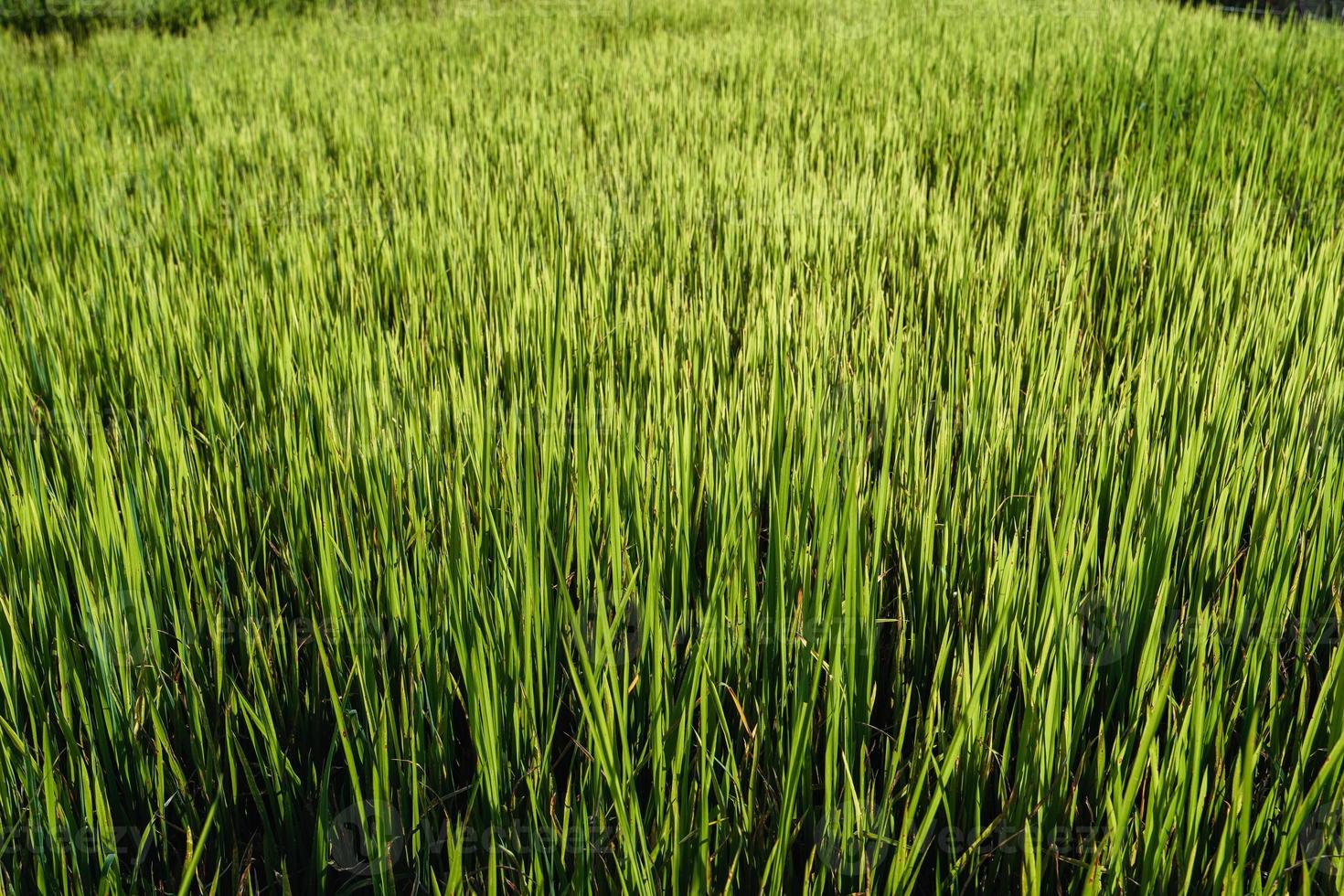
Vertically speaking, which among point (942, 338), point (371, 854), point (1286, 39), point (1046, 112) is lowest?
point (371, 854)

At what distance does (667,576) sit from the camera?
3.06 ft

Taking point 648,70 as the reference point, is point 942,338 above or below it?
below

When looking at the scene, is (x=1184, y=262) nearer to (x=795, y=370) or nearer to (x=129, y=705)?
(x=795, y=370)

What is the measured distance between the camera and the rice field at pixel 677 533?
67 cm

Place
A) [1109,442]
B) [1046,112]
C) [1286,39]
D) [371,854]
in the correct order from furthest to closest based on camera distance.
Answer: [1286,39], [1046,112], [1109,442], [371,854]

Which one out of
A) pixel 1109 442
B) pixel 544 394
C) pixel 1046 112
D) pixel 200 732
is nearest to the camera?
pixel 200 732

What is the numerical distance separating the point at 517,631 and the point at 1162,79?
291cm

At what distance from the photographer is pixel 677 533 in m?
0.86

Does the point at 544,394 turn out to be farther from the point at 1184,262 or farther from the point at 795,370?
the point at 1184,262

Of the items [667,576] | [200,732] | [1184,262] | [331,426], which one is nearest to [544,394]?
[331,426]

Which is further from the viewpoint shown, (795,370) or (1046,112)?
(1046,112)

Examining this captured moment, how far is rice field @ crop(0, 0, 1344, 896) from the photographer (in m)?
0.67

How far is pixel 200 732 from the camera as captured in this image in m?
0.74

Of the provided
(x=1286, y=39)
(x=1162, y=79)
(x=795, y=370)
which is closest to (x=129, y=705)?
(x=795, y=370)
